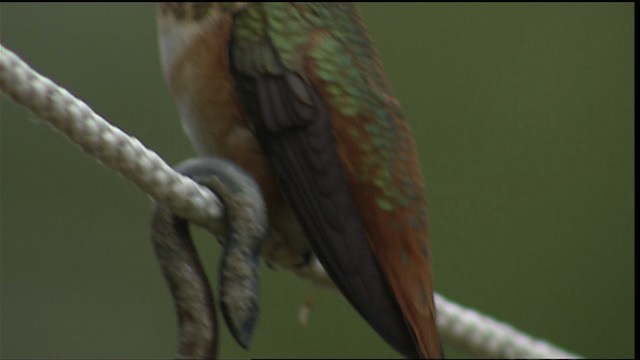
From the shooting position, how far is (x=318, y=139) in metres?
1.35

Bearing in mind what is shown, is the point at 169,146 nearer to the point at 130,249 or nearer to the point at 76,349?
the point at 130,249

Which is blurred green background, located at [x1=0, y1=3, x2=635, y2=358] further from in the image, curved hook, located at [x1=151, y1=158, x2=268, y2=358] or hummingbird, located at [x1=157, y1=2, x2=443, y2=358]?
curved hook, located at [x1=151, y1=158, x2=268, y2=358]

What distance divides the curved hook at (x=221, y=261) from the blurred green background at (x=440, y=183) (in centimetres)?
120

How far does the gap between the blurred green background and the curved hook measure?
47.2 inches

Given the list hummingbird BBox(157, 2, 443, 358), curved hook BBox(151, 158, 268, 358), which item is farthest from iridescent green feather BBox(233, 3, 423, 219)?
curved hook BBox(151, 158, 268, 358)

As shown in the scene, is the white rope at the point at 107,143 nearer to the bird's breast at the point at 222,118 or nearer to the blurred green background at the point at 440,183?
the bird's breast at the point at 222,118

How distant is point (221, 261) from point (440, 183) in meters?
1.75

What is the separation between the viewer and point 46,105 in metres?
0.96

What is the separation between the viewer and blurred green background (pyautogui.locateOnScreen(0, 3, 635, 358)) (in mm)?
2582

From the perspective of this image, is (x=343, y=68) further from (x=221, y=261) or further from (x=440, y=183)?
(x=440, y=183)

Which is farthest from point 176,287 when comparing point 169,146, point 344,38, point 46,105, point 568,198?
point 568,198

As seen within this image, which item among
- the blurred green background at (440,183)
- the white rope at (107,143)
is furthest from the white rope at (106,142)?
the blurred green background at (440,183)

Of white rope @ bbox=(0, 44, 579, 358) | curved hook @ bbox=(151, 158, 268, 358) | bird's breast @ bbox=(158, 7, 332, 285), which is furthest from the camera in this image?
bird's breast @ bbox=(158, 7, 332, 285)

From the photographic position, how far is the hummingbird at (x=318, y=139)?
1291 mm
